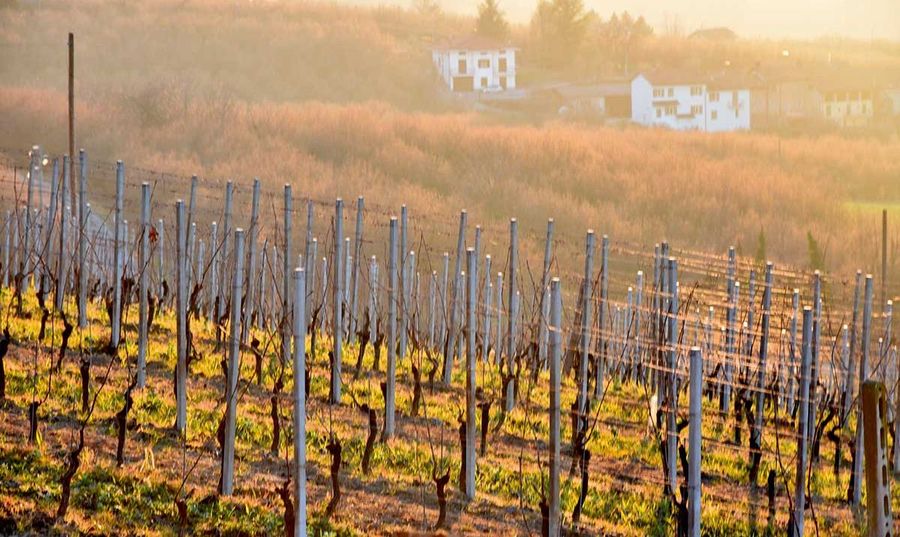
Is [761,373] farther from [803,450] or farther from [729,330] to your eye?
[729,330]

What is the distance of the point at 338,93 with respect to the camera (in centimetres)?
5941

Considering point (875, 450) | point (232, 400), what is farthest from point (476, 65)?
point (875, 450)

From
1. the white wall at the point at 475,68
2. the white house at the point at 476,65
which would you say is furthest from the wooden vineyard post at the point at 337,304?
the white wall at the point at 475,68

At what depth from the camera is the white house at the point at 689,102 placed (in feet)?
194

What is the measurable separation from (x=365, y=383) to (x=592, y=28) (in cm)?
6700

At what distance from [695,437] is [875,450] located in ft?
4.88

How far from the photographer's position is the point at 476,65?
64125mm

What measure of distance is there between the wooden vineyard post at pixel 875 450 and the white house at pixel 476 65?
189ft

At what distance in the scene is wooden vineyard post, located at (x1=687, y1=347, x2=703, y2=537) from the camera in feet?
22.5

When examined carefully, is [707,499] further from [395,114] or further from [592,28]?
[592,28]

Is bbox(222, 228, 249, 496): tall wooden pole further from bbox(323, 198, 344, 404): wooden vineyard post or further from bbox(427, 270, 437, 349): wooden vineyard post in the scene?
bbox(427, 270, 437, 349): wooden vineyard post

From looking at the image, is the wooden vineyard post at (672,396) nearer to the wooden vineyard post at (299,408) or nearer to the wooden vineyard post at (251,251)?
the wooden vineyard post at (299,408)

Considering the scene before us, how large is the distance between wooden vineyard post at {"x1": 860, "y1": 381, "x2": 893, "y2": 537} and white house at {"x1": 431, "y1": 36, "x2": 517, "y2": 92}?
57723 millimetres

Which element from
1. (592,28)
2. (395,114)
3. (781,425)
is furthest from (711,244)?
(592,28)
